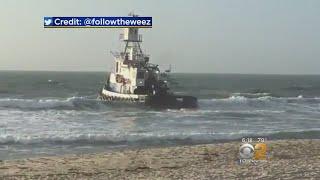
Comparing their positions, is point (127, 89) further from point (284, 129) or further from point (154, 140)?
point (154, 140)

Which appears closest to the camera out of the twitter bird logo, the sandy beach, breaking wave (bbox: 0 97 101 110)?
the sandy beach

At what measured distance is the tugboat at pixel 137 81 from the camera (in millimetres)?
43375

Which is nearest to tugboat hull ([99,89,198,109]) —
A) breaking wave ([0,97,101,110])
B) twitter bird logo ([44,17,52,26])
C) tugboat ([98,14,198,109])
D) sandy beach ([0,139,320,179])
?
tugboat ([98,14,198,109])

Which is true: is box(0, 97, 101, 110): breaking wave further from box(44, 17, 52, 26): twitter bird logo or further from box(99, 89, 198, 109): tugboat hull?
box(44, 17, 52, 26): twitter bird logo

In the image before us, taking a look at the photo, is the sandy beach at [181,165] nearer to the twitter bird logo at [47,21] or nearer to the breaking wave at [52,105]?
the twitter bird logo at [47,21]

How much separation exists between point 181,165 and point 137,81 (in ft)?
104

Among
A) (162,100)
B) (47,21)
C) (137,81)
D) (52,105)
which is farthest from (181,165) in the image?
(52,105)

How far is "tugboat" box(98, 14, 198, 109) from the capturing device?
43.4 metres

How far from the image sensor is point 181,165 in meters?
14.0

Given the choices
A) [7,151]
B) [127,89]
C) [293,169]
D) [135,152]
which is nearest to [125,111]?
[127,89]

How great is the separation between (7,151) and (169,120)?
14.9 metres

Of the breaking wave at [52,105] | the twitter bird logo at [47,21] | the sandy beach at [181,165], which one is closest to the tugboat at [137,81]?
the breaking wave at [52,105]

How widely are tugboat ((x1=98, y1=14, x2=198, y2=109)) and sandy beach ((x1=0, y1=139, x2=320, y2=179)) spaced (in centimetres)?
2467

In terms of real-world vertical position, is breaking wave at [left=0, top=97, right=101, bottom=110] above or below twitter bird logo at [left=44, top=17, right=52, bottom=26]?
below
